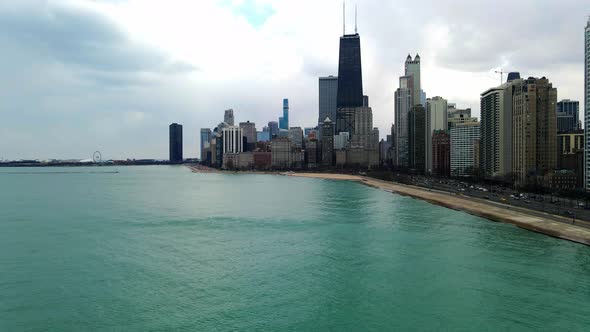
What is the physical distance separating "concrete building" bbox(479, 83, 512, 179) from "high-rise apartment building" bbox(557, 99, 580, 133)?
Result: 53.2 m

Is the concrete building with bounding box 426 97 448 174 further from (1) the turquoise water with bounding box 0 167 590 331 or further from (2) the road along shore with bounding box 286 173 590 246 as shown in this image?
(1) the turquoise water with bounding box 0 167 590 331

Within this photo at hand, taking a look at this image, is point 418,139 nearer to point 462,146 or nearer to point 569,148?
point 462,146

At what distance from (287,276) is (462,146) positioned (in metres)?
129

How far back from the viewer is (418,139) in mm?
172875

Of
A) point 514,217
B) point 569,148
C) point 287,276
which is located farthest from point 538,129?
point 287,276

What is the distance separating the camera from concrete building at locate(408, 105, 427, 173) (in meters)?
170

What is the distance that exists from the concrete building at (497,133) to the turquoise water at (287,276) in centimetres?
6425

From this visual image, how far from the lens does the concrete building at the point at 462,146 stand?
445 ft

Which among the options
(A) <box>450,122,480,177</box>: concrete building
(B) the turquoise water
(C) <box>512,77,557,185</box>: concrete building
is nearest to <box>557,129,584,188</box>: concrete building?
(C) <box>512,77,557,185</box>: concrete building

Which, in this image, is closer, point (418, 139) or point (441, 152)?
point (441, 152)

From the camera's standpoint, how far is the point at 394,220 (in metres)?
45.0

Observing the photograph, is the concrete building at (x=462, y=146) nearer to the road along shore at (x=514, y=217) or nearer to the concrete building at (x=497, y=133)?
the concrete building at (x=497, y=133)

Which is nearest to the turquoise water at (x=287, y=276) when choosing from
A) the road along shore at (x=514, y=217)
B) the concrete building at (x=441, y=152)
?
the road along shore at (x=514, y=217)

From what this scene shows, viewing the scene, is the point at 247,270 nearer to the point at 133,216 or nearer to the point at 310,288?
the point at 310,288
